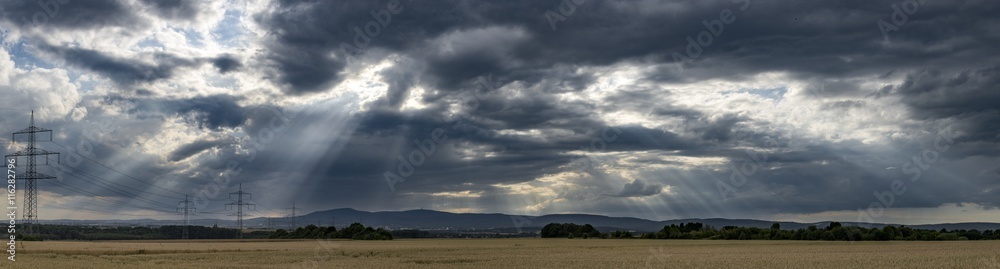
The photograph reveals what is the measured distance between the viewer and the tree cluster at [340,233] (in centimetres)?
15900

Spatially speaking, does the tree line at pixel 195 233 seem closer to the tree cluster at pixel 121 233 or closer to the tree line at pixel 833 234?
the tree cluster at pixel 121 233

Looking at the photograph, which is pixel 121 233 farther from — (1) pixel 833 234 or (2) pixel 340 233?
(1) pixel 833 234

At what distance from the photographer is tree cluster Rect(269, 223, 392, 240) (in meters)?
159

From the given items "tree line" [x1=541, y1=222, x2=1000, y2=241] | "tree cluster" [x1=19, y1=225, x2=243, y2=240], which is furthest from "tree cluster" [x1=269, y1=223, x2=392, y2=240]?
"tree line" [x1=541, y1=222, x2=1000, y2=241]

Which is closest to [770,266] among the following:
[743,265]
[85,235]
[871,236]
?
[743,265]

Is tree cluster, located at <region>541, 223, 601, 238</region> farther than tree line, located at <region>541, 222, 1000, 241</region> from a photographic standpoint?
Yes

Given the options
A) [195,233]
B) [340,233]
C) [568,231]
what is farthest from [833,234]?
[195,233]

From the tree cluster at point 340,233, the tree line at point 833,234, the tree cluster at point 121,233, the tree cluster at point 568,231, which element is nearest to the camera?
the tree line at point 833,234

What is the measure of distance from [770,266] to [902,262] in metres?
10.5

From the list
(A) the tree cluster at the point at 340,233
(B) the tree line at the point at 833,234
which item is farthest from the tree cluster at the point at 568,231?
(A) the tree cluster at the point at 340,233

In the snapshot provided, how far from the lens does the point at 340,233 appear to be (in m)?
171

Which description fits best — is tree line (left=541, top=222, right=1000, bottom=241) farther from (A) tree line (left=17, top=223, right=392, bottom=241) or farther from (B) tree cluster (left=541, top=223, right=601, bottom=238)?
(A) tree line (left=17, top=223, right=392, bottom=241)

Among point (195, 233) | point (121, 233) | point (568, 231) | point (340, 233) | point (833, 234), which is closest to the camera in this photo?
point (833, 234)

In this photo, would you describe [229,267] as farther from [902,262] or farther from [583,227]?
[583,227]
